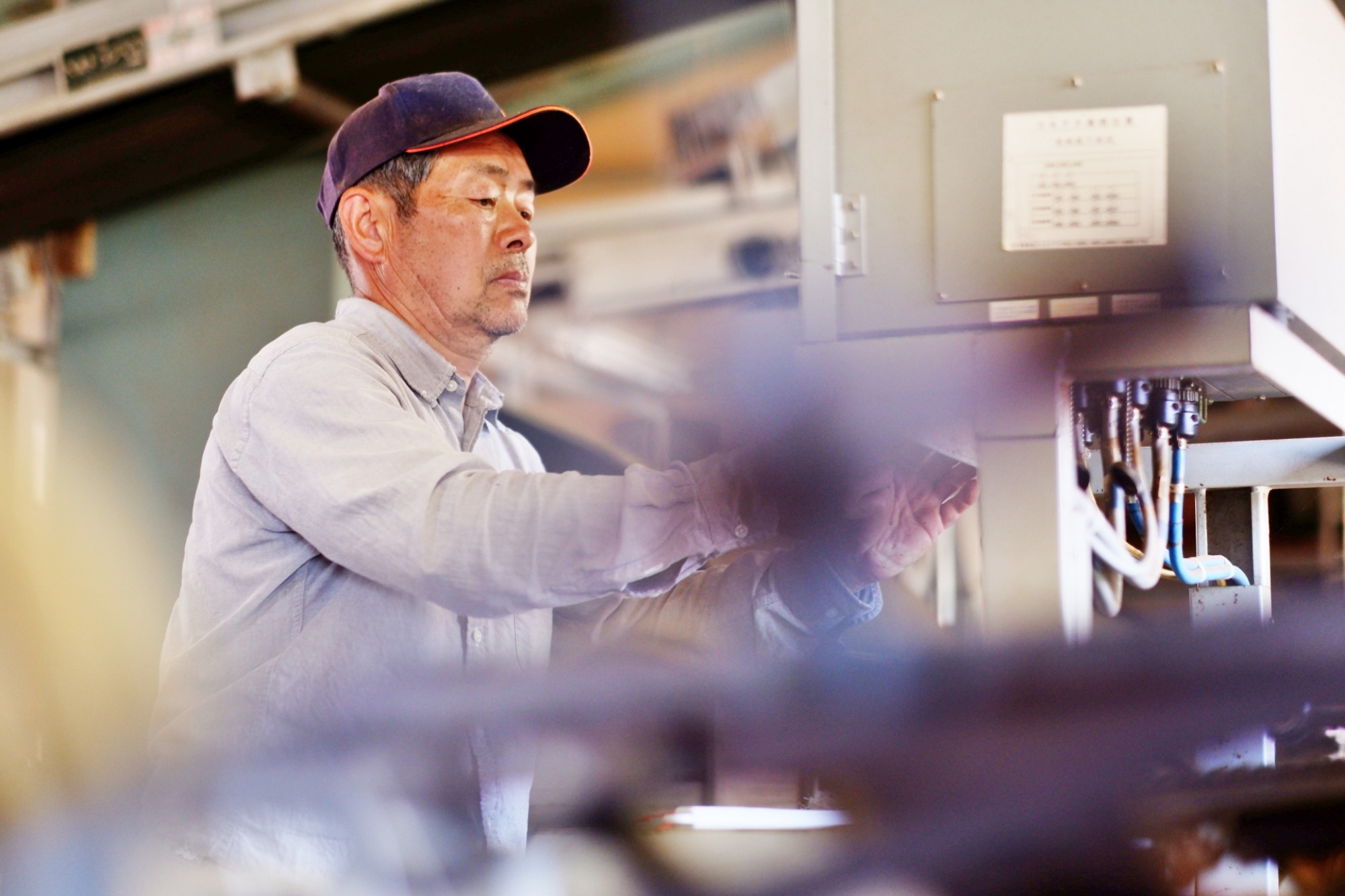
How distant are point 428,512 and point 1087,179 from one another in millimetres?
600

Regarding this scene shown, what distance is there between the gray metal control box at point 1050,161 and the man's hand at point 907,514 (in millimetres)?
151

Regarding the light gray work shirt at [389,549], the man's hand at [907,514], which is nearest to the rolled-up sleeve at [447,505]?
the light gray work shirt at [389,549]

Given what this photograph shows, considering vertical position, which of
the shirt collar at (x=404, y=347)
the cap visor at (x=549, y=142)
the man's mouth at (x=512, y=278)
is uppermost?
the cap visor at (x=549, y=142)

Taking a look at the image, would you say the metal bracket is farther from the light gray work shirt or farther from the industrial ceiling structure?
the industrial ceiling structure

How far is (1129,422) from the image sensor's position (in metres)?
1.16

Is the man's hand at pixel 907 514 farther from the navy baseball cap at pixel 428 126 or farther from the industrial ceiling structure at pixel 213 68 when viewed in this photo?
the industrial ceiling structure at pixel 213 68

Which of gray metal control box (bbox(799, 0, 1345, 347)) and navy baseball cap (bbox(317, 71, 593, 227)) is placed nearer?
gray metal control box (bbox(799, 0, 1345, 347))

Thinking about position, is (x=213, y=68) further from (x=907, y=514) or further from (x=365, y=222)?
(x=907, y=514)

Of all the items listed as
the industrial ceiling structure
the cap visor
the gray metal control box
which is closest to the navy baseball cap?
the cap visor

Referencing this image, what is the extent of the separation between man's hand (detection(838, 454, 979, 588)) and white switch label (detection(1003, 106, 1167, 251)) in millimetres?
215

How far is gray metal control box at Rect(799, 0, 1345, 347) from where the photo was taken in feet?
3.31

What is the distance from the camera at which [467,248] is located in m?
1.54

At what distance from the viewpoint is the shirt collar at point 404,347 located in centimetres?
141

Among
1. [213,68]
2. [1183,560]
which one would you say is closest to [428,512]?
[1183,560]
